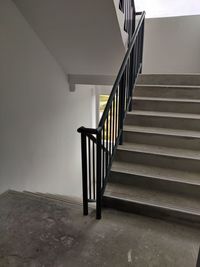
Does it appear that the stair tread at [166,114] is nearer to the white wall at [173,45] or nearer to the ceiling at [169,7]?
the white wall at [173,45]

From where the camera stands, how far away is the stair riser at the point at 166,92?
290 cm

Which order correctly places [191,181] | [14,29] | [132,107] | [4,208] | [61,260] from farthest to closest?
[132,107] → [14,29] → [4,208] → [191,181] → [61,260]

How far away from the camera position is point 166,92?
3.00 meters

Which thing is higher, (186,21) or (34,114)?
(186,21)

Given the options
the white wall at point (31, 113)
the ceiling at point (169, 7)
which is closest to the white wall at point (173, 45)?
the ceiling at point (169, 7)

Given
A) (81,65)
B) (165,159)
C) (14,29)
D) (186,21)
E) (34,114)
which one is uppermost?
(186,21)

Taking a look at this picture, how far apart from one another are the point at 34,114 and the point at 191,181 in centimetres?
233

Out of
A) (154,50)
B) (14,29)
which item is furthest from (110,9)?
(154,50)

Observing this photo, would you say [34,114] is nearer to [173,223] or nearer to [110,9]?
[110,9]

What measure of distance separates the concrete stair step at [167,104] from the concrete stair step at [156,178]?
3.09ft

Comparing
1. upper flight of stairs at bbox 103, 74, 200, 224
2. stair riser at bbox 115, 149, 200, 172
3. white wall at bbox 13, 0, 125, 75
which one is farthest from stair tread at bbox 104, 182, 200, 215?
white wall at bbox 13, 0, 125, 75

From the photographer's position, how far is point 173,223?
1923 millimetres

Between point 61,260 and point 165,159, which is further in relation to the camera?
point 165,159

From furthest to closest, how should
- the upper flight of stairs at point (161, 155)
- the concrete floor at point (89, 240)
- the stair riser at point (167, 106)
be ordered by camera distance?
the stair riser at point (167, 106), the upper flight of stairs at point (161, 155), the concrete floor at point (89, 240)
